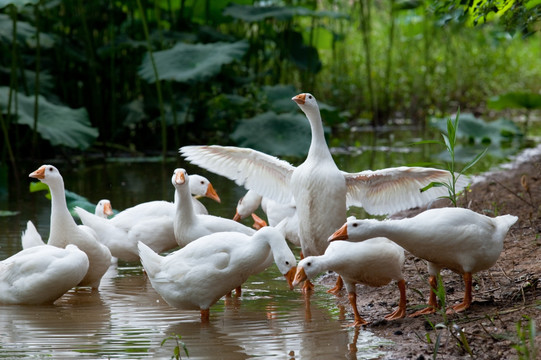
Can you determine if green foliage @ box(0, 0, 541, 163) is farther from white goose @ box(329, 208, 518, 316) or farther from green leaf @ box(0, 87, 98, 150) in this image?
white goose @ box(329, 208, 518, 316)

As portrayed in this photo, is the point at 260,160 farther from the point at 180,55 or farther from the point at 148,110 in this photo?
the point at 148,110

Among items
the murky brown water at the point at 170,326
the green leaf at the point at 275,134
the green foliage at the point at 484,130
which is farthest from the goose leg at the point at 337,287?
the green foliage at the point at 484,130

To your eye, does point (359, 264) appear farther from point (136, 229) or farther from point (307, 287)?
point (136, 229)

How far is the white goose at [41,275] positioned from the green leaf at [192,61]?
5750mm

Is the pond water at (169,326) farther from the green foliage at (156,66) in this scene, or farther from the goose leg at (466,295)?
the green foliage at (156,66)

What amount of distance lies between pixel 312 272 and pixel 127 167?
776cm

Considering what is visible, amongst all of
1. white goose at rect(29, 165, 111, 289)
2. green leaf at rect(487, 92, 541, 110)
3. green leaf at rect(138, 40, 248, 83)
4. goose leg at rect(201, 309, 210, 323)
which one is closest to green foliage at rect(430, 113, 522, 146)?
green leaf at rect(487, 92, 541, 110)

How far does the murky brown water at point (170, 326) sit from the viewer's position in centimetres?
433

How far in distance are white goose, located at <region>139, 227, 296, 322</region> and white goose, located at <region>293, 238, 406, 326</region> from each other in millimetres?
242

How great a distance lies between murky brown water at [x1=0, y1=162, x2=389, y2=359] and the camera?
14.2 ft

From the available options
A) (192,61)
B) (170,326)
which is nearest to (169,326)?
(170,326)

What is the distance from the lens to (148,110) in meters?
13.3

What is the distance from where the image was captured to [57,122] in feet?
36.7

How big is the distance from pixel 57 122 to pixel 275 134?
2.96 meters
